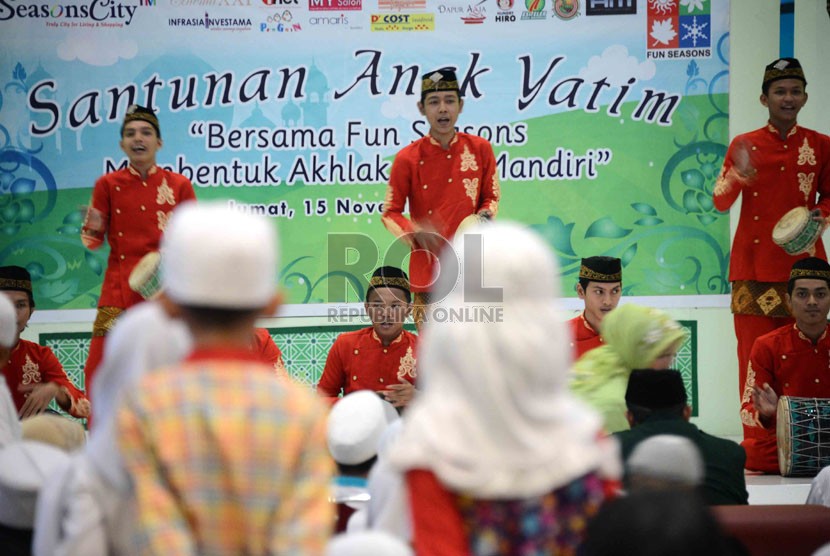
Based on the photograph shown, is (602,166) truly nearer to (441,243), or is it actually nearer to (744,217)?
(744,217)

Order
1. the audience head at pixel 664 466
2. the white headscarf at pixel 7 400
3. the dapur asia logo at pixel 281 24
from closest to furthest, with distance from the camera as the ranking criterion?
the audience head at pixel 664 466 → the white headscarf at pixel 7 400 → the dapur asia logo at pixel 281 24

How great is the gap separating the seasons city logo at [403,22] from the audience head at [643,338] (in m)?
3.80

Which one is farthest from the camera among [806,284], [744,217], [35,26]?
[35,26]

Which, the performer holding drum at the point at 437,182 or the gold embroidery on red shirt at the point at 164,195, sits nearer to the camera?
the gold embroidery on red shirt at the point at 164,195

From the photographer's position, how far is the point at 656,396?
348 centimetres

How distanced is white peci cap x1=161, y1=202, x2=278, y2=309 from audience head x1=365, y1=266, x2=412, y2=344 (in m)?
4.32

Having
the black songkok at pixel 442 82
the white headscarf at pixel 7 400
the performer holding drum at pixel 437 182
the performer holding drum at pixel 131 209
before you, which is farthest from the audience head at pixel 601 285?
the white headscarf at pixel 7 400

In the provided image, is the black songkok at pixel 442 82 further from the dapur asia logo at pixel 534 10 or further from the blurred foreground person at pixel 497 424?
the blurred foreground person at pixel 497 424

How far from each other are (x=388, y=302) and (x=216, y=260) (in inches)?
175

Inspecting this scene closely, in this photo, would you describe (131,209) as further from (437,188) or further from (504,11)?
(504,11)

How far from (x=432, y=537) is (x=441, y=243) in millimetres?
4612

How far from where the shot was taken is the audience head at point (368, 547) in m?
2.08

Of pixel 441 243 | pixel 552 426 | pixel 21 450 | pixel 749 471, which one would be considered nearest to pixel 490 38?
pixel 441 243

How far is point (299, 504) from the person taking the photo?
1980mm
